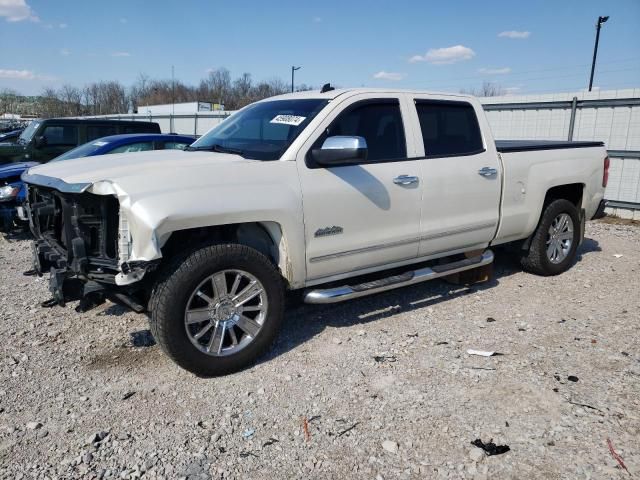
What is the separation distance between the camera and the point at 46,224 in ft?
13.2

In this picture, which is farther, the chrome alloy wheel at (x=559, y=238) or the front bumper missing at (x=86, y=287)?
the chrome alloy wheel at (x=559, y=238)

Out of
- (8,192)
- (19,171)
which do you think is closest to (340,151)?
(8,192)

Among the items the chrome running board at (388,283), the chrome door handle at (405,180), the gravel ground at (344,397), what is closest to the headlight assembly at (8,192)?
the gravel ground at (344,397)

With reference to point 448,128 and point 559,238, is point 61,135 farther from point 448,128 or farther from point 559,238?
point 559,238

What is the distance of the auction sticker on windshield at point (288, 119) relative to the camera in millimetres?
3963

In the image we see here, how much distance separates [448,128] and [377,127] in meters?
0.85

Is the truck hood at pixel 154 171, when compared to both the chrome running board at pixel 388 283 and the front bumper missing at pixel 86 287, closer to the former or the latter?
the front bumper missing at pixel 86 287

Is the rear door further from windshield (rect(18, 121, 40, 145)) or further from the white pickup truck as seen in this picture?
windshield (rect(18, 121, 40, 145))

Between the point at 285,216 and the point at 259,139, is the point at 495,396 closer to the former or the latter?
the point at 285,216

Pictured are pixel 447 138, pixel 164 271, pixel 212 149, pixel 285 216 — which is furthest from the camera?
pixel 447 138

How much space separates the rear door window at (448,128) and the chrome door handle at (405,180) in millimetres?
328

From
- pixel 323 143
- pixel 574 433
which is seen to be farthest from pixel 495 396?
pixel 323 143

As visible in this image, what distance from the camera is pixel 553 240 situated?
233 inches

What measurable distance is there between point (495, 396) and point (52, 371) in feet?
10.2
